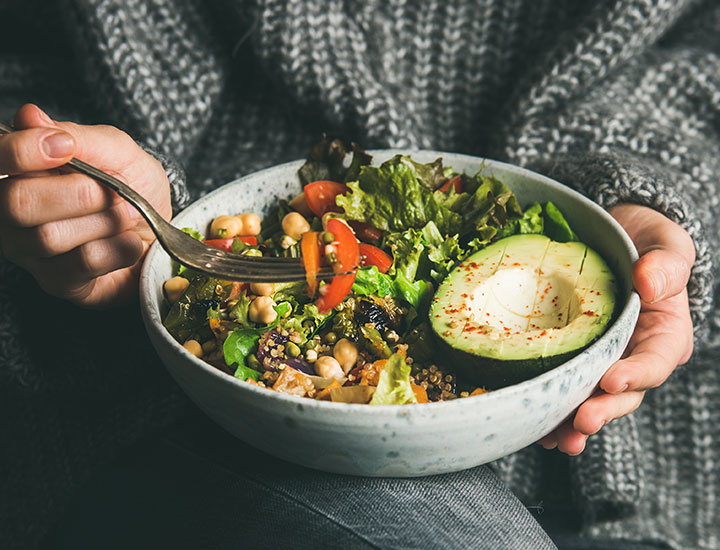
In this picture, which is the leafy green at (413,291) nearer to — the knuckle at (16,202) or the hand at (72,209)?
the hand at (72,209)

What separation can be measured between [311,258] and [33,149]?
0.38 metres

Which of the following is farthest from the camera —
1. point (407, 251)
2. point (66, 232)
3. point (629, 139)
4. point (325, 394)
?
point (629, 139)

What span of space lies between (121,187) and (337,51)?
0.73 metres

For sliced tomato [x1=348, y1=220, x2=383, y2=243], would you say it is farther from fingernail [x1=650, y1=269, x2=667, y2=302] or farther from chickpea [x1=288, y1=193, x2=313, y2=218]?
fingernail [x1=650, y1=269, x2=667, y2=302]


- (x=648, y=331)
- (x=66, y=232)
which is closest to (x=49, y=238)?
(x=66, y=232)

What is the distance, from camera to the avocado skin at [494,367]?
0.85m

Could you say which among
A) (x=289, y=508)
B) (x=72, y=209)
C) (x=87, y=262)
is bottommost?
(x=289, y=508)

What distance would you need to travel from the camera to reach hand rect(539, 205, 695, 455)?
91cm

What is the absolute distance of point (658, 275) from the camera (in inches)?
35.8

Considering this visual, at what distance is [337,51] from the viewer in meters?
1.50

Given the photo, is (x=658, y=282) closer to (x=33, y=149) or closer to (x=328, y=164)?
(x=328, y=164)

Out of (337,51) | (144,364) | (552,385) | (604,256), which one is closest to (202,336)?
(144,364)

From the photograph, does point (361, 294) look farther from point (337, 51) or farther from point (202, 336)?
point (337, 51)

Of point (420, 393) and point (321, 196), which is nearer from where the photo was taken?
point (420, 393)
